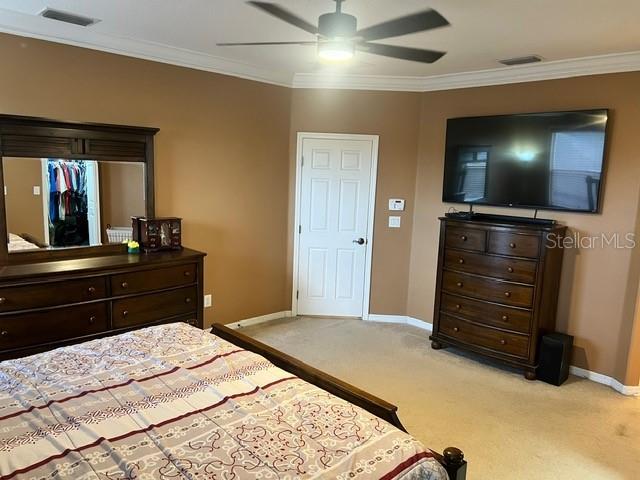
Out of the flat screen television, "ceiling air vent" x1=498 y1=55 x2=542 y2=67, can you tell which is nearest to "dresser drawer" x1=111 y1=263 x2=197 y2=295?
the flat screen television

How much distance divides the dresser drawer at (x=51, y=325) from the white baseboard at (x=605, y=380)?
12.8ft

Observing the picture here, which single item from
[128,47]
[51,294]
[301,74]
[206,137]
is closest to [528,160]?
[301,74]

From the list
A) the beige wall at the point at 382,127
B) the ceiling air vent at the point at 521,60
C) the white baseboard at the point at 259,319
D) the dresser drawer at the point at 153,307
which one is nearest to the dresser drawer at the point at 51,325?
the dresser drawer at the point at 153,307

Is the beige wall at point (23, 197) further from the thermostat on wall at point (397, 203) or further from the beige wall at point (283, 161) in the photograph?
the thermostat on wall at point (397, 203)

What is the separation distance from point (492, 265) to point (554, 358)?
0.89 meters

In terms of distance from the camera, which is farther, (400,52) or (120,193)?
(120,193)

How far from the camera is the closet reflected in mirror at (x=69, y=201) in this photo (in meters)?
3.43

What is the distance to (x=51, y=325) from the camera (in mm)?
3125

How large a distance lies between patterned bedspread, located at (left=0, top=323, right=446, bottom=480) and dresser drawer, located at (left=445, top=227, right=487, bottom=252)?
2594 millimetres

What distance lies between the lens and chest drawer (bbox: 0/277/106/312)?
9.70 ft

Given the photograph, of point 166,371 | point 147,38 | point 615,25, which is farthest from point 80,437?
point 615,25

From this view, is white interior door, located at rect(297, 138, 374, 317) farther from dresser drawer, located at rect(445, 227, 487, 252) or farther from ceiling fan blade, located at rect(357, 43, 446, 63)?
ceiling fan blade, located at rect(357, 43, 446, 63)

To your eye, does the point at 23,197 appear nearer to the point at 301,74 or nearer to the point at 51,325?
the point at 51,325

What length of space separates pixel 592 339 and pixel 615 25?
2.47 m
